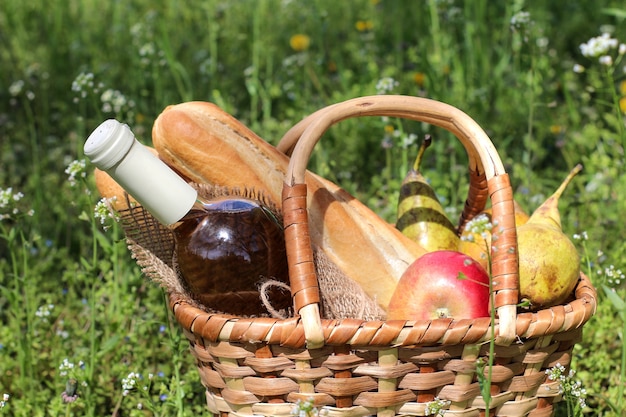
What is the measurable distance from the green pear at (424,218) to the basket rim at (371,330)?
0.47 m

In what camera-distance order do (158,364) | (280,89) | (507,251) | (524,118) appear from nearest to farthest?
1. (507,251)
2. (158,364)
3. (524,118)
4. (280,89)

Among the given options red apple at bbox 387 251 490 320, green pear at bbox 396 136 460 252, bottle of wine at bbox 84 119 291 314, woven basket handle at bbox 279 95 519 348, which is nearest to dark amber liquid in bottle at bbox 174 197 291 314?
bottle of wine at bbox 84 119 291 314

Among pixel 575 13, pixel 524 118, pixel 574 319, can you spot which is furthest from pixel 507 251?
pixel 575 13

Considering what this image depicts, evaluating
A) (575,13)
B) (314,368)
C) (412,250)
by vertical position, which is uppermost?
(575,13)

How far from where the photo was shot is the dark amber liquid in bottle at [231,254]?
63.6 inches

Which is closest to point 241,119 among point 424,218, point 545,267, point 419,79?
point 419,79

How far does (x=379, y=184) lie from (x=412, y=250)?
92 cm

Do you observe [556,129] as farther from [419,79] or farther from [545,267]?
[545,267]

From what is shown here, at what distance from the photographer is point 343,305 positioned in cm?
171

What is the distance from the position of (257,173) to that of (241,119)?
1.64 meters

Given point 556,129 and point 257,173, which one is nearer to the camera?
point 257,173

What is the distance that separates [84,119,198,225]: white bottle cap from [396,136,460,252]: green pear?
67 centimetres

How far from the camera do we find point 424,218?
202cm

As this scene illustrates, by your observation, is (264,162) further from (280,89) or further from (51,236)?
(280,89)
